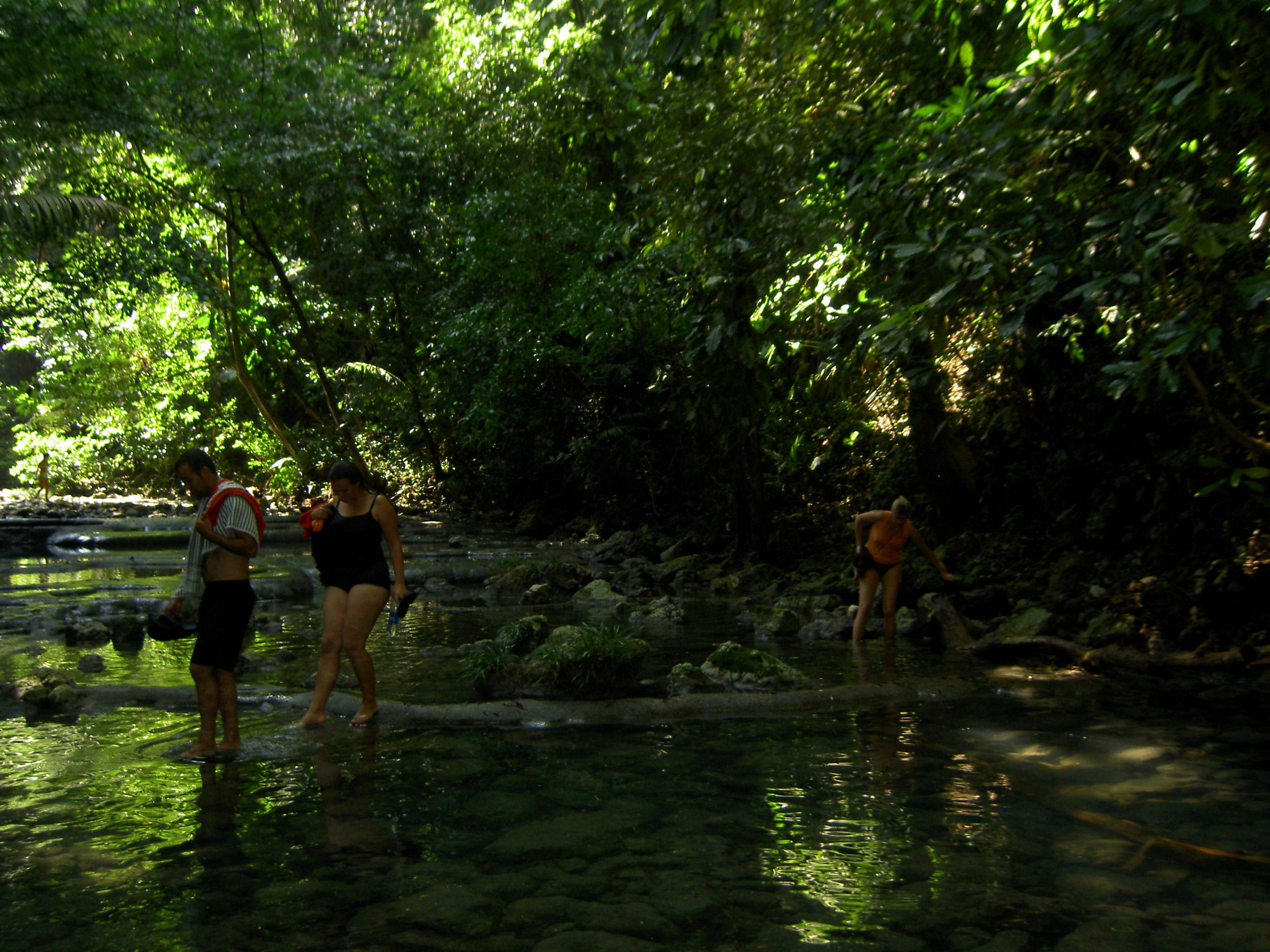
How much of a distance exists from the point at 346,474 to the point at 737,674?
3.17 meters

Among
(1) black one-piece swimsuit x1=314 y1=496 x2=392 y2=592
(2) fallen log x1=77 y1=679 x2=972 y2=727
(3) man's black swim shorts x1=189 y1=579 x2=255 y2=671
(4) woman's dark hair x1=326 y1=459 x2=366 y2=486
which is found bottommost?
(2) fallen log x1=77 y1=679 x2=972 y2=727

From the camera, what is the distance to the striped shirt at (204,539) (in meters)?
5.47

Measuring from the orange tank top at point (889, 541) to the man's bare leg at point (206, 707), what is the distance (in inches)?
252

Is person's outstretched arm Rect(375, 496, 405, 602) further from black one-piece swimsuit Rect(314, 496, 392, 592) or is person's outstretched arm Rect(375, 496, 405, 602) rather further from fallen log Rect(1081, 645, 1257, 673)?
fallen log Rect(1081, 645, 1257, 673)

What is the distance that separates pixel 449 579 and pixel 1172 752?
10.5m

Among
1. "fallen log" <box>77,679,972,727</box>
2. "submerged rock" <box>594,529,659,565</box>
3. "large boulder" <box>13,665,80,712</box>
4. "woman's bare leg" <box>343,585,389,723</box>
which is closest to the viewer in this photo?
"woman's bare leg" <box>343,585,389,723</box>

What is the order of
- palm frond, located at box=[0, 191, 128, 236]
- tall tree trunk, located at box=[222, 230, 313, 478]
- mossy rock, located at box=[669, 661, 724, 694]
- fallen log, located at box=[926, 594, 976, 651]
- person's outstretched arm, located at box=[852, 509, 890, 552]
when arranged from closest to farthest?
mossy rock, located at box=[669, 661, 724, 694]
fallen log, located at box=[926, 594, 976, 651]
person's outstretched arm, located at box=[852, 509, 890, 552]
palm frond, located at box=[0, 191, 128, 236]
tall tree trunk, located at box=[222, 230, 313, 478]

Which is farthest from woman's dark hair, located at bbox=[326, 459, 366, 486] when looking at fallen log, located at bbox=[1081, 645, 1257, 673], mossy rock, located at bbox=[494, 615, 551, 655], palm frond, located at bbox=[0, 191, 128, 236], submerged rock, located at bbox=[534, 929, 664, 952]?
palm frond, located at bbox=[0, 191, 128, 236]

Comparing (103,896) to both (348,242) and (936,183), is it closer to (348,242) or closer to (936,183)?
(936,183)

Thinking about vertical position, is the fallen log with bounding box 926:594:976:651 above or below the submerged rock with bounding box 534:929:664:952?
above

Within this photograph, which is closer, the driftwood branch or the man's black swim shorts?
the man's black swim shorts

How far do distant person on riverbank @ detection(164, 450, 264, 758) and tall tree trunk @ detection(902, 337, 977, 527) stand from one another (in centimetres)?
805

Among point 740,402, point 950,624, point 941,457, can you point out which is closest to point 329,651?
point 950,624

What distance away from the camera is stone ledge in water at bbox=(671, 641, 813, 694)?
23.6 ft
